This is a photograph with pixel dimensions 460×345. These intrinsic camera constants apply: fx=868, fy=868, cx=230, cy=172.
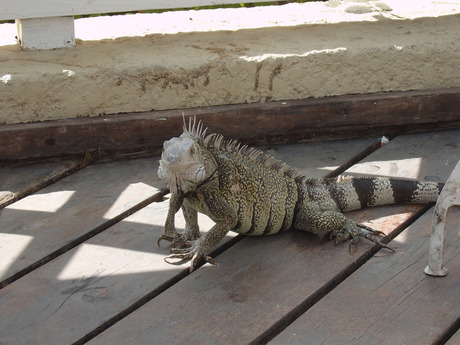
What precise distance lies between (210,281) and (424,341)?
860mm

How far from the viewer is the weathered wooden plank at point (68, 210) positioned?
3.60 metres

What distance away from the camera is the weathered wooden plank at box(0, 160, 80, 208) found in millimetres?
4121

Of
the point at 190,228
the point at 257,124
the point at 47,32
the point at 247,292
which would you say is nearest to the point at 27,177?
the point at 47,32

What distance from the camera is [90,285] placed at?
3338 millimetres

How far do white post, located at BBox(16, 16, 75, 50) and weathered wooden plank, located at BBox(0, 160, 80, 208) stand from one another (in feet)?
2.19

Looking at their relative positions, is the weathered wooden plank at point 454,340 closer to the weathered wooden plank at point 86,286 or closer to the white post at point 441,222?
the white post at point 441,222

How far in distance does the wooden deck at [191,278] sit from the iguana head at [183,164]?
14.4 inches

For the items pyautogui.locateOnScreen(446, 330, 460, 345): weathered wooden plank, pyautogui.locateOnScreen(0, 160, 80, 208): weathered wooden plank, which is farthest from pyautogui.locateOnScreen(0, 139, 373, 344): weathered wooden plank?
pyautogui.locateOnScreen(446, 330, 460, 345): weathered wooden plank

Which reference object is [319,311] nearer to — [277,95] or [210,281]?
[210,281]

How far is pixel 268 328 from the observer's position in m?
3.01

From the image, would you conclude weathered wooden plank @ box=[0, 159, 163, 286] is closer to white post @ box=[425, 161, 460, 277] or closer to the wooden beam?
the wooden beam

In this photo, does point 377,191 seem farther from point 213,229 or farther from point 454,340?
point 454,340

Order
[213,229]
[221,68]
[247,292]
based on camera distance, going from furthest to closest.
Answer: [221,68] → [213,229] → [247,292]

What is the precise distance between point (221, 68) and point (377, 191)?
1.09 m
